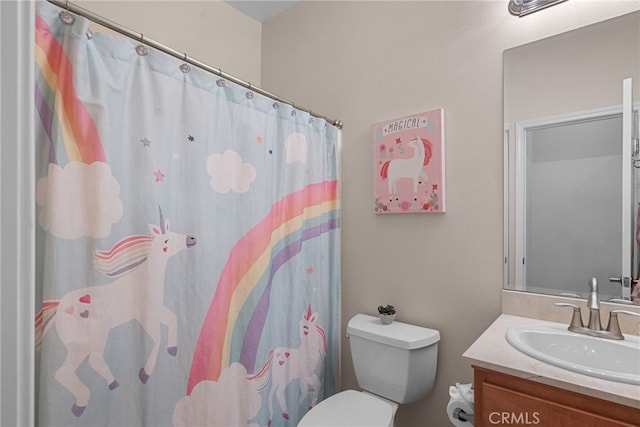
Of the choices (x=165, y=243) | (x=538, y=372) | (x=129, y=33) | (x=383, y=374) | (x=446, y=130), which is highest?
(x=129, y=33)

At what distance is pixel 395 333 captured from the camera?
1.53 m

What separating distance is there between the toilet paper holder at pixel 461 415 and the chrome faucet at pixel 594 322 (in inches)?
18.8

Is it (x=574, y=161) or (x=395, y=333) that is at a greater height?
(x=574, y=161)

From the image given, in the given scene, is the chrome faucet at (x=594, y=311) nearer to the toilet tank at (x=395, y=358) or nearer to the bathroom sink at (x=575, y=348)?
the bathroom sink at (x=575, y=348)

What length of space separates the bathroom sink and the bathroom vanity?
4cm

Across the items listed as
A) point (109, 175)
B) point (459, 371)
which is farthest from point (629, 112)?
point (109, 175)

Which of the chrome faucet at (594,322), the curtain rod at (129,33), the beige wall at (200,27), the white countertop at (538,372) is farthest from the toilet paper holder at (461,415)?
the beige wall at (200,27)

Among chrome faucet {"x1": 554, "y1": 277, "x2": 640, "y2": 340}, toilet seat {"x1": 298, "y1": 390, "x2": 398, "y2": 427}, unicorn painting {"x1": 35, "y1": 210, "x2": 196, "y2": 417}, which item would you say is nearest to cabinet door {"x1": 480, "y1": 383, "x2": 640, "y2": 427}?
chrome faucet {"x1": 554, "y1": 277, "x2": 640, "y2": 340}


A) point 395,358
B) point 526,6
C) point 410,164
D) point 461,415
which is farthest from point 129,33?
point 461,415

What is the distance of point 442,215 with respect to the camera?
1.60 meters

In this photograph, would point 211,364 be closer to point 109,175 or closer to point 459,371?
point 109,175

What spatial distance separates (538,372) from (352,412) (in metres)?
0.85

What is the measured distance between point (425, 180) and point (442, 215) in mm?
191

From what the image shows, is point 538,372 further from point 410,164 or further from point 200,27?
point 200,27
